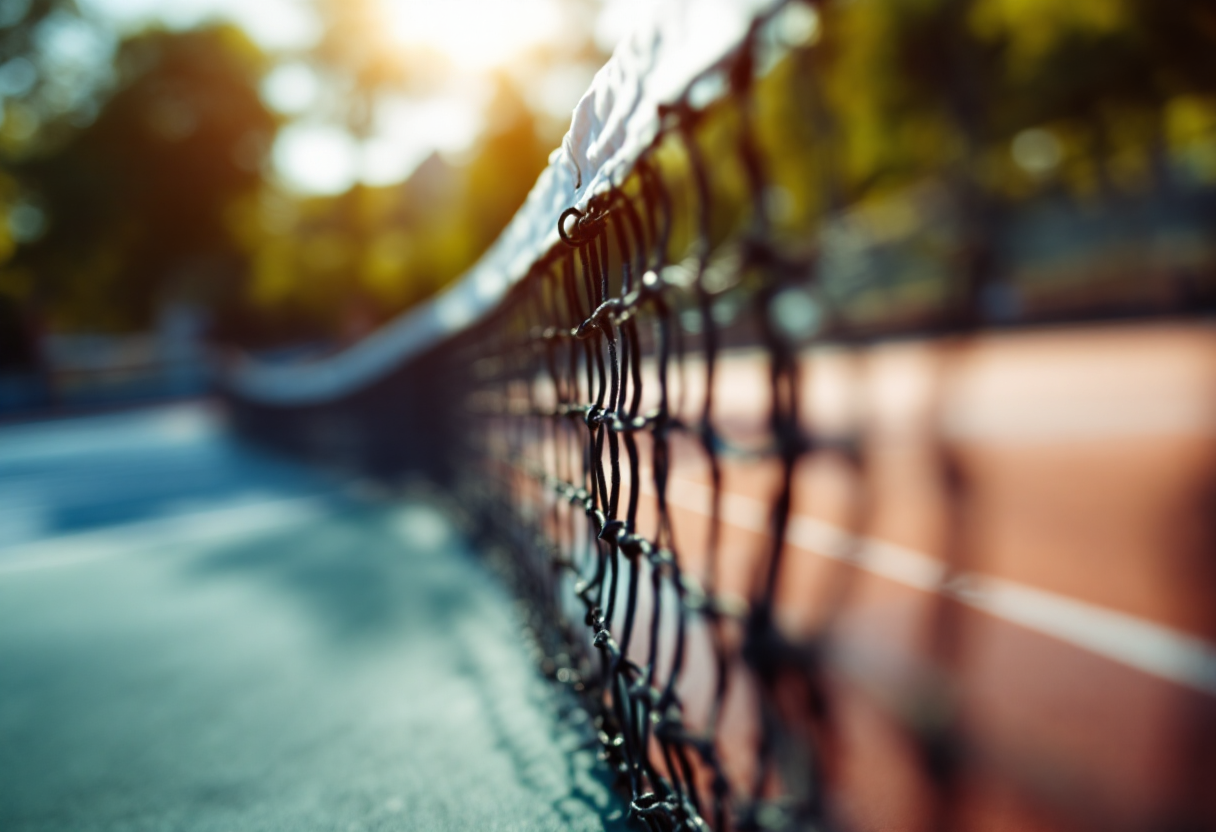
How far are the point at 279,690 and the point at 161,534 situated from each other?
4.41 metres

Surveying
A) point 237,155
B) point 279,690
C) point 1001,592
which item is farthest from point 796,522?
point 237,155

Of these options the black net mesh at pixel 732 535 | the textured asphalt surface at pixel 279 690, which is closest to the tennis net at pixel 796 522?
the black net mesh at pixel 732 535

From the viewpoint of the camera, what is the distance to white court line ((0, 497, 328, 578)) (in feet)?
21.6

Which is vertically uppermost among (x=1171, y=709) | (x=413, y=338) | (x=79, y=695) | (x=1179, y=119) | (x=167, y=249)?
(x=1179, y=119)

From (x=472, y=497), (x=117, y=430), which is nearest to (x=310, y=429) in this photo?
(x=472, y=497)

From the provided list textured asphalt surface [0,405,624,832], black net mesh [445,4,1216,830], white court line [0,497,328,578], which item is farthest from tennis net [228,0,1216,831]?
white court line [0,497,328,578]

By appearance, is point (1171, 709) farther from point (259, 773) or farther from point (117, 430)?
point (117, 430)

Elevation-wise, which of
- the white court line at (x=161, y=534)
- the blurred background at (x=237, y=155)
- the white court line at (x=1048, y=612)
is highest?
the blurred background at (x=237, y=155)

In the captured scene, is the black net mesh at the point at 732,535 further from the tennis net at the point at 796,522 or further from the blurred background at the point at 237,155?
the blurred background at the point at 237,155

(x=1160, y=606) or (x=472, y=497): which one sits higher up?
(x=472, y=497)

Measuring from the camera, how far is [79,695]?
3.58 meters

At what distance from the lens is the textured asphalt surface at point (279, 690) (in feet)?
8.05

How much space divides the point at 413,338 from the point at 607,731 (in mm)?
5040

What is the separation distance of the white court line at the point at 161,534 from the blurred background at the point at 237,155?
1048 cm
